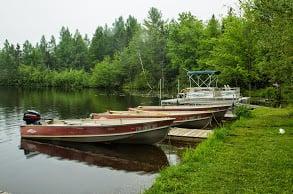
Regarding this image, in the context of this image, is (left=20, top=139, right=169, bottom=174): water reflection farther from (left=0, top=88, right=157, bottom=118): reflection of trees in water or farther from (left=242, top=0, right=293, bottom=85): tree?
(left=0, top=88, right=157, bottom=118): reflection of trees in water

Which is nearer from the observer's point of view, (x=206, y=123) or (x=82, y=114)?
(x=206, y=123)

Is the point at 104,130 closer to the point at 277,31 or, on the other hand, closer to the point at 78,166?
the point at 78,166

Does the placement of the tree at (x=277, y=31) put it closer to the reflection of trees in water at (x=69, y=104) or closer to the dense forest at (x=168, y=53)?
the dense forest at (x=168, y=53)

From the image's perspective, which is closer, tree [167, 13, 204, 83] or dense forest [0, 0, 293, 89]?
dense forest [0, 0, 293, 89]

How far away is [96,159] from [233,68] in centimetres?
2772

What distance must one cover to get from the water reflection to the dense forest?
7.56 m

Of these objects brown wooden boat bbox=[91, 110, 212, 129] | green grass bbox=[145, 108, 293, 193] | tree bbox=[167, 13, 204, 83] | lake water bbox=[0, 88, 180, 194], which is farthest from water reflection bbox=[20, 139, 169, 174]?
tree bbox=[167, 13, 204, 83]

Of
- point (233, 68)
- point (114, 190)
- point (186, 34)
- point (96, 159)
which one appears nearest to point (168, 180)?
point (114, 190)

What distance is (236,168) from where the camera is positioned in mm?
11445

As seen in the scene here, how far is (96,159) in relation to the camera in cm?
1845

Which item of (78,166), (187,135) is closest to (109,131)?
(78,166)

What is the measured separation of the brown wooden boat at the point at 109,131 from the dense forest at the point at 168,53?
6.81 m

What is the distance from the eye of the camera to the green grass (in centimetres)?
984

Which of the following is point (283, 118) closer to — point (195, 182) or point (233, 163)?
point (233, 163)
